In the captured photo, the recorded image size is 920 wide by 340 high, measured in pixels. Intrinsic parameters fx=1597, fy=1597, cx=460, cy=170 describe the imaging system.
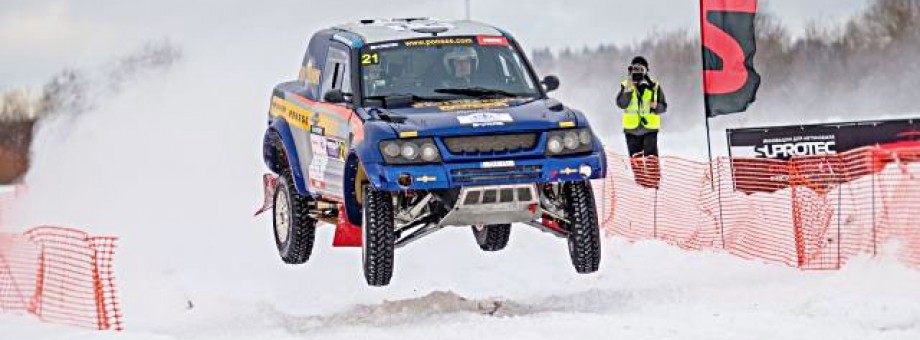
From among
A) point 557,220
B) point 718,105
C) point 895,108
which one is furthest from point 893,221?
point 895,108

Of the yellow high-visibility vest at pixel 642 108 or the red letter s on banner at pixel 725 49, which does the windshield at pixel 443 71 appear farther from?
the yellow high-visibility vest at pixel 642 108

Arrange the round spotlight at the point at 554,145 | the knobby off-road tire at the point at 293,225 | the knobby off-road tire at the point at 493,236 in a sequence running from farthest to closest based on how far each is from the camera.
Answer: the knobby off-road tire at the point at 493,236, the knobby off-road tire at the point at 293,225, the round spotlight at the point at 554,145

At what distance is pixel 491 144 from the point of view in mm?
10898

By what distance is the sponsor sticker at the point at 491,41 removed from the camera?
40.1ft

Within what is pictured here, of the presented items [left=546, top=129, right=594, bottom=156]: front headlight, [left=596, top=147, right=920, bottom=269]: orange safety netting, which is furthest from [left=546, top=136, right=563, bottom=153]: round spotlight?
[left=596, top=147, right=920, bottom=269]: orange safety netting

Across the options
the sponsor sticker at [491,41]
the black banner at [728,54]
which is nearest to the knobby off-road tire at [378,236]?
the sponsor sticker at [491,41]

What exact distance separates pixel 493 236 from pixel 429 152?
3.05 meters

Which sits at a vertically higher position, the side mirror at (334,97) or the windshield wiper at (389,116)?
the side mirror at (334,97)

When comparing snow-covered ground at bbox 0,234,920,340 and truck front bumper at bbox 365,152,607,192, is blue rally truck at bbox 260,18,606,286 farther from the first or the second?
snow-covered ground at bbox 0,234,920,340

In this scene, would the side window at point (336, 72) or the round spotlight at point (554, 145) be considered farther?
the side window at point (336, 72)

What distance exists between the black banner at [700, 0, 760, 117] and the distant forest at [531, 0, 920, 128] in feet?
94.2

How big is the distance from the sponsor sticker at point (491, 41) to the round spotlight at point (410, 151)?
1.73 meters

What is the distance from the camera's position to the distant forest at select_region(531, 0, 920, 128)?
47938mm

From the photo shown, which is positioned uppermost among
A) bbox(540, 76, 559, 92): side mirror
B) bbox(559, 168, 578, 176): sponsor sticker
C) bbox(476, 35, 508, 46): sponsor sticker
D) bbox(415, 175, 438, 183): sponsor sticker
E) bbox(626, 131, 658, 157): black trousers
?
bbox(476, 35, 508, 46): sponsor sticker
